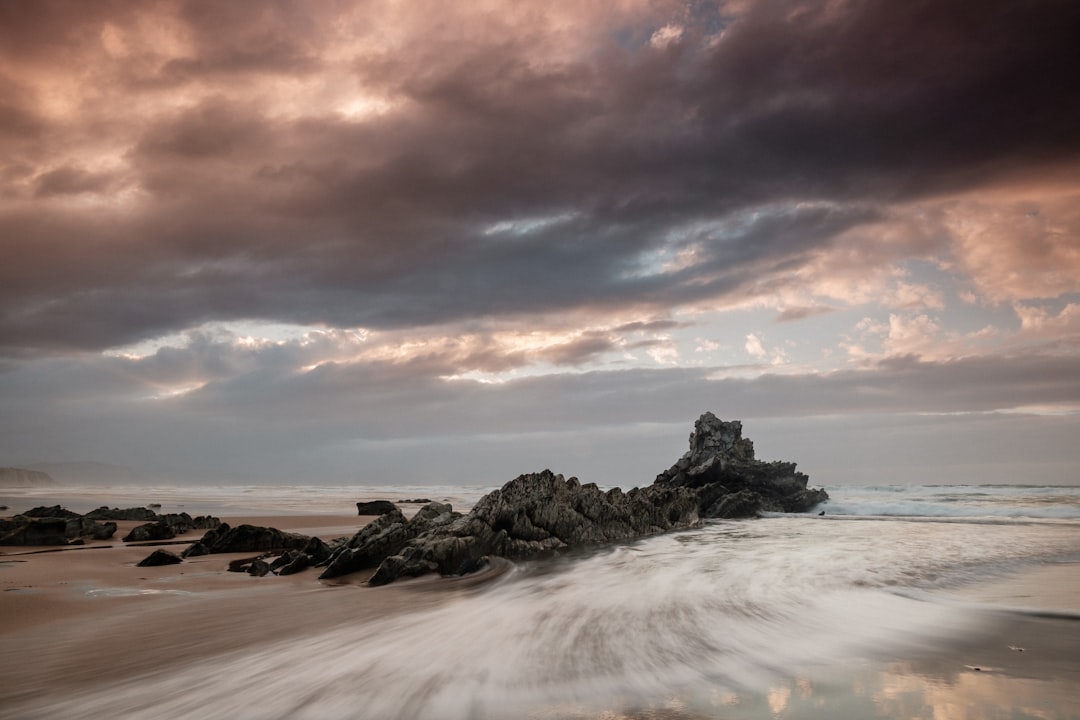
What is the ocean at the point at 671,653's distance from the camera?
510 cm

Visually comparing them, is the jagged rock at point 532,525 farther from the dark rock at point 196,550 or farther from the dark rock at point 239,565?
the dark rock at point 196,550

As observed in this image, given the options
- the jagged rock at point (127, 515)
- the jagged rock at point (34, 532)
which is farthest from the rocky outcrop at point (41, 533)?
the jagged rock at point (127, 515)

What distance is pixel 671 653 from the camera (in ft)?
22.1

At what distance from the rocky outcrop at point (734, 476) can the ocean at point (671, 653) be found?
57.3 ft

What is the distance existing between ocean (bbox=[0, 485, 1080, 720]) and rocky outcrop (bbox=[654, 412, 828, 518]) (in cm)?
1747

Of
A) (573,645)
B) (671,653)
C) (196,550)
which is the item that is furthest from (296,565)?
(671,653)

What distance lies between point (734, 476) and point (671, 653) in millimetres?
27099

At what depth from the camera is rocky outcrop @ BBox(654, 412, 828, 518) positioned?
30.4 m

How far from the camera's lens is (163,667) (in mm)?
6496

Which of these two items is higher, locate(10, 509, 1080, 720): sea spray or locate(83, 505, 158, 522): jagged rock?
locate(83, 505, 158, 522): jagged rock

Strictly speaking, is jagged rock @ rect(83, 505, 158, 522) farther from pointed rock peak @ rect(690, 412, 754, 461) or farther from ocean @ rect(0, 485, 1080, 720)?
pointed rock peak @ rect(690, 412, 754, 461)

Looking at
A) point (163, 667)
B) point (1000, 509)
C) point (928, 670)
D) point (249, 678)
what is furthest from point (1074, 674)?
point (1000, 509)

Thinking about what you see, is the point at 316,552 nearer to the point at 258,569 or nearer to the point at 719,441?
the point at 258,569

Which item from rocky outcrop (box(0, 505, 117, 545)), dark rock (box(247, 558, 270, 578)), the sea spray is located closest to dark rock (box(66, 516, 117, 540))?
rocky outcrop (box(0, 505, 117, 545))
